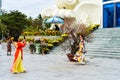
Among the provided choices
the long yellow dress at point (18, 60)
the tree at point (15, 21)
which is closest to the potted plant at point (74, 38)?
the long yellow dress at point (18, 60)

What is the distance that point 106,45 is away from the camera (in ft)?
71.6

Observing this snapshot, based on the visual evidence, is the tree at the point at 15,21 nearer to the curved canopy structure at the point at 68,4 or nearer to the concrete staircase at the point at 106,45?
the curved canopy structure at the point at 68,4

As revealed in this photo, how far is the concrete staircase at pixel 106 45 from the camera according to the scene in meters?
19.8

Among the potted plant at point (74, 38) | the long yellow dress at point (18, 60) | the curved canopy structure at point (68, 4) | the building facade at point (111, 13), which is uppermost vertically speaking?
the curved canopy structure at point (68, 4)

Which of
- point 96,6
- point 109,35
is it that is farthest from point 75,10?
point 109,35

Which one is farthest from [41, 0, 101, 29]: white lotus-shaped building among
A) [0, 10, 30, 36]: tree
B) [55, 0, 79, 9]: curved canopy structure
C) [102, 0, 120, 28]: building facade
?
[0, 10, 30, 36]: tree

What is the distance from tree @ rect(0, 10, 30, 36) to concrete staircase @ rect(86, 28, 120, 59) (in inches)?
1192

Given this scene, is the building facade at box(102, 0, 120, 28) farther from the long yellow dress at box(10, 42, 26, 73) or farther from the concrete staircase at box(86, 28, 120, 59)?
the long yellow dress at box(10, 42, 26, 73)

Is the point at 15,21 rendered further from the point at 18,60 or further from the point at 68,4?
the point at 18,60

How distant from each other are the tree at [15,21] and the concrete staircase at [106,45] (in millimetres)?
30282

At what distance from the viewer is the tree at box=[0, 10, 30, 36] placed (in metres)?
54.9

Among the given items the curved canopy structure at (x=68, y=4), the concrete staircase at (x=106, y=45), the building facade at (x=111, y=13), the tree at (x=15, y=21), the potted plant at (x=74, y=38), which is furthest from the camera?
the tree at (x=15, y=21)

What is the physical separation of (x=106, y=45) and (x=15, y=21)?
36.2 m

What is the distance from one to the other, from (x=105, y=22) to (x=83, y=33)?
48.4 feet
